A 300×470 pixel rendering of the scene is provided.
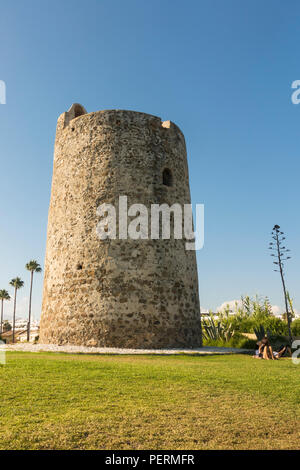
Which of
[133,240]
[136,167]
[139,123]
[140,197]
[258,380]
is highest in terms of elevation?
[139,123]

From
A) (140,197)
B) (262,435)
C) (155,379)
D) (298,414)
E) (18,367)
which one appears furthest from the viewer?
(140,197)

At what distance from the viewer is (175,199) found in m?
13.9

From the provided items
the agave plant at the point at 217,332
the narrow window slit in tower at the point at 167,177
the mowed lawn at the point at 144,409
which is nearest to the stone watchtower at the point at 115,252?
the narrow window slit in tower at the point at 167,177

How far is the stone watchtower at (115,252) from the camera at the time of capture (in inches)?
474

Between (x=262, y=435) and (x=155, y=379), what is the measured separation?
8.88 feet

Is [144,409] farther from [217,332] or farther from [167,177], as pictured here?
[217,332]

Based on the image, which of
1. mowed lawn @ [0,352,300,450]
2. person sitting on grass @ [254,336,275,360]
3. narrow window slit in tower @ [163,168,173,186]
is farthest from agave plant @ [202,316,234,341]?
mowed lawn @ [0,352,300,450]

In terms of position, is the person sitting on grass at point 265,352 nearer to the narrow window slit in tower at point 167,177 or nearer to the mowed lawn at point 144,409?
the mowed lawn at point 144,409

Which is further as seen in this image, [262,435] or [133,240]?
[133,240]

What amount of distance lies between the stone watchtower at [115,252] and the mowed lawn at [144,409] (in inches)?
199

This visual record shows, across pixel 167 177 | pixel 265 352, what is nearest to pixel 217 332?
pixel 265 352

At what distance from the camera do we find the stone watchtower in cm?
1203
